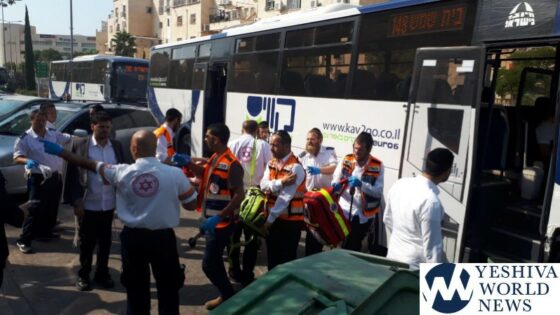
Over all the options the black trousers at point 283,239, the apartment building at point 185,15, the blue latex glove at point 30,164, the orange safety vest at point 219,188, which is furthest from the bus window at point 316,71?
the apartment building at point 185,15

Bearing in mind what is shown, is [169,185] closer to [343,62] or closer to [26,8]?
[343,62]

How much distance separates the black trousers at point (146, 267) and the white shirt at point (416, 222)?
5.55 ft

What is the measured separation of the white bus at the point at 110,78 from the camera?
73.0 ft

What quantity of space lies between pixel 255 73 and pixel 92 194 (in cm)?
508

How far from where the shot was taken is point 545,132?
5.93 meters

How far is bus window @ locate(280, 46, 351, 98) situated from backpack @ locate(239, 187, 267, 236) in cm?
268

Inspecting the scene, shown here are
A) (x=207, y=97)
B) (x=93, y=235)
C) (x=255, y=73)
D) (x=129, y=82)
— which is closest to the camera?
(x=93, y=235)

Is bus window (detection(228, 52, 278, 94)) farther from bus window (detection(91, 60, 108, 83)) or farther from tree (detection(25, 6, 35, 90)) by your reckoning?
tree (detection(25, 6, 35, 90))

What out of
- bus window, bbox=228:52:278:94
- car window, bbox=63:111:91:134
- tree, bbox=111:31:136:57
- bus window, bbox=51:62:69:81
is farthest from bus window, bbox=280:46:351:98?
tree, bbox=111:31:136:57

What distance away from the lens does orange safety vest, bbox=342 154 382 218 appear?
525cm

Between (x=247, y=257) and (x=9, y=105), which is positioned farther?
(x=9, y=105)

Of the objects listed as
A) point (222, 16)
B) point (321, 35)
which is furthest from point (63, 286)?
point (222, 16)

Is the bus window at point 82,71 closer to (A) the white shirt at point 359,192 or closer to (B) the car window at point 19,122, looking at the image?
(B) the car window at point 19,122

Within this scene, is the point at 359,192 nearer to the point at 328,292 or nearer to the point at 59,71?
the point at 328,292
